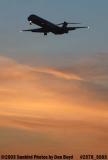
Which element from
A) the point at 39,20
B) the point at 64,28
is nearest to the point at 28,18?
the point at 39,20

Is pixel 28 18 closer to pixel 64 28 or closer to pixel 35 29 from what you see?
pixel 35 29

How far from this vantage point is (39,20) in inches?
6722

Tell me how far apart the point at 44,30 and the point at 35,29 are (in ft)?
15.7

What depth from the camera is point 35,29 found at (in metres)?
168

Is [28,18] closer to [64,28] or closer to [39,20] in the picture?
[39,20]

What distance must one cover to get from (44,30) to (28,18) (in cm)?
1003

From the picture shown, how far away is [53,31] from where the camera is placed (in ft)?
546

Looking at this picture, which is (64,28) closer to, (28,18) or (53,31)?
(53,31)

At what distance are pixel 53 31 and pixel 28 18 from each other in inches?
520

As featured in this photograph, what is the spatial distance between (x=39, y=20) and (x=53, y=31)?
30.9ft

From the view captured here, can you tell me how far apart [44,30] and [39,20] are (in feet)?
24.6

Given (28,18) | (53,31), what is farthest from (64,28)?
(28,18)

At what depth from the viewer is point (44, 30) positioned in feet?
544
